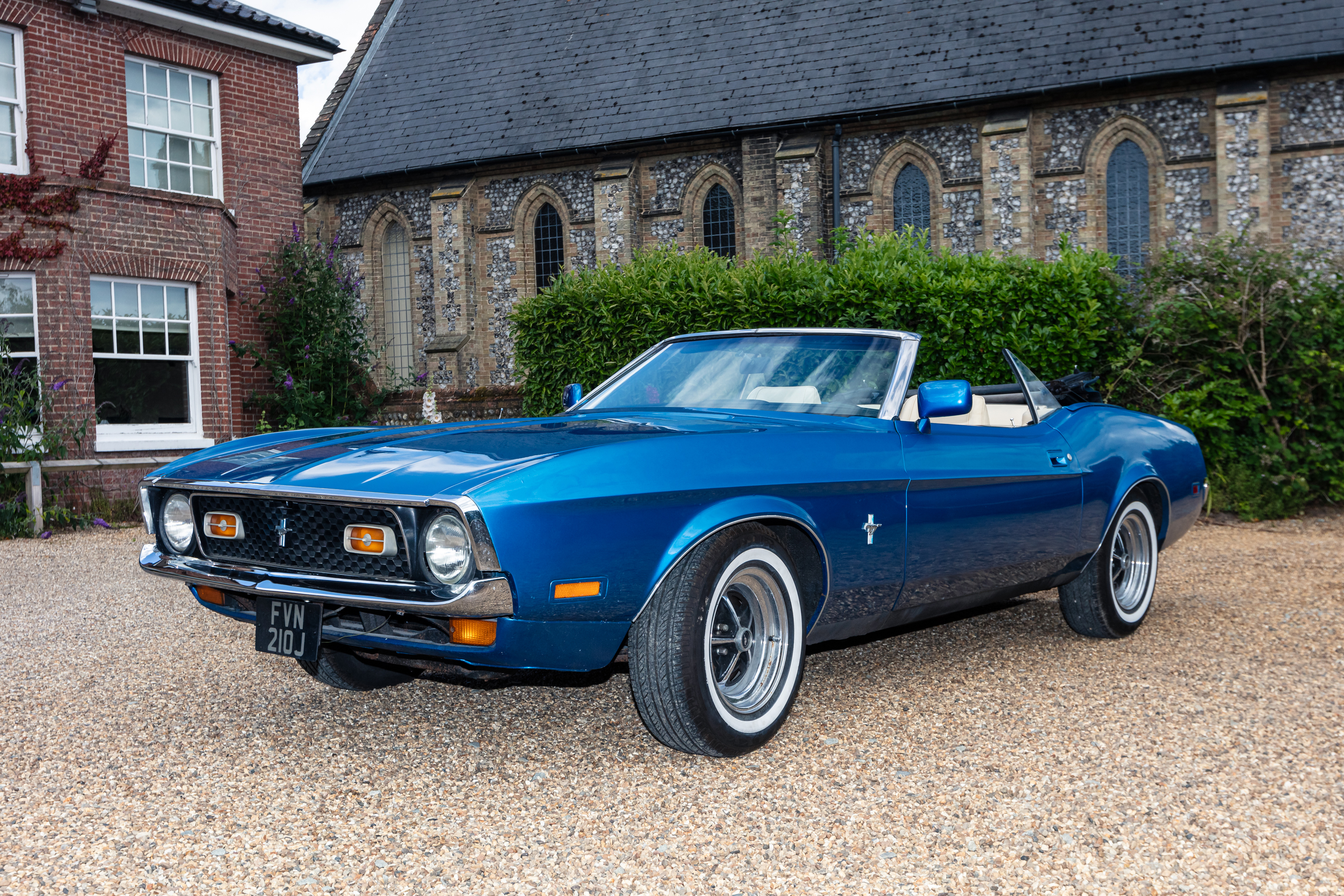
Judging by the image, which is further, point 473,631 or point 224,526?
point 224,526

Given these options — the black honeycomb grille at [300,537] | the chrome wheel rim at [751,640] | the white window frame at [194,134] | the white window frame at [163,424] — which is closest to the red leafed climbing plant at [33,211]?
the white window frame at [163,424]

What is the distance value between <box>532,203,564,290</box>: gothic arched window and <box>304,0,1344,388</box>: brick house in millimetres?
48

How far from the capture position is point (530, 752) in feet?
11.9

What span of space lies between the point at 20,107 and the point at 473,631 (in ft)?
42.9

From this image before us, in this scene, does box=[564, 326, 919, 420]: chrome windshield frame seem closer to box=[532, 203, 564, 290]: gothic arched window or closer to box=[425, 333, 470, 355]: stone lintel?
box=[532, 203, 564, 290]: gothic arched window

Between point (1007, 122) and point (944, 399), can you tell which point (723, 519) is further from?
point (1007, 122)

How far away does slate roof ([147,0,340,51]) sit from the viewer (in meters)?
14.3

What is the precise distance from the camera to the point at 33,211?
500 inches

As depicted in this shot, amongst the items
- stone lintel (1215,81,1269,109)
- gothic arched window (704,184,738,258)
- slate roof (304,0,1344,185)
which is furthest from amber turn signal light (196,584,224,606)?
gothic arched window (704,184,738,258)

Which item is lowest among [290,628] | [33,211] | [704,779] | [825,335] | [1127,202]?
[704,779]

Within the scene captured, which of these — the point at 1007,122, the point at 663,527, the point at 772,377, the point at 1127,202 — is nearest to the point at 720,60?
the point at 1007,122

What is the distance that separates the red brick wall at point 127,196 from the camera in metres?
12.9

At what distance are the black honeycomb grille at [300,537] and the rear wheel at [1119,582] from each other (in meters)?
3.35

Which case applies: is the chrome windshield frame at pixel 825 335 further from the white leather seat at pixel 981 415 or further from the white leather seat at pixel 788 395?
the white leather seat at pixel 788 395
